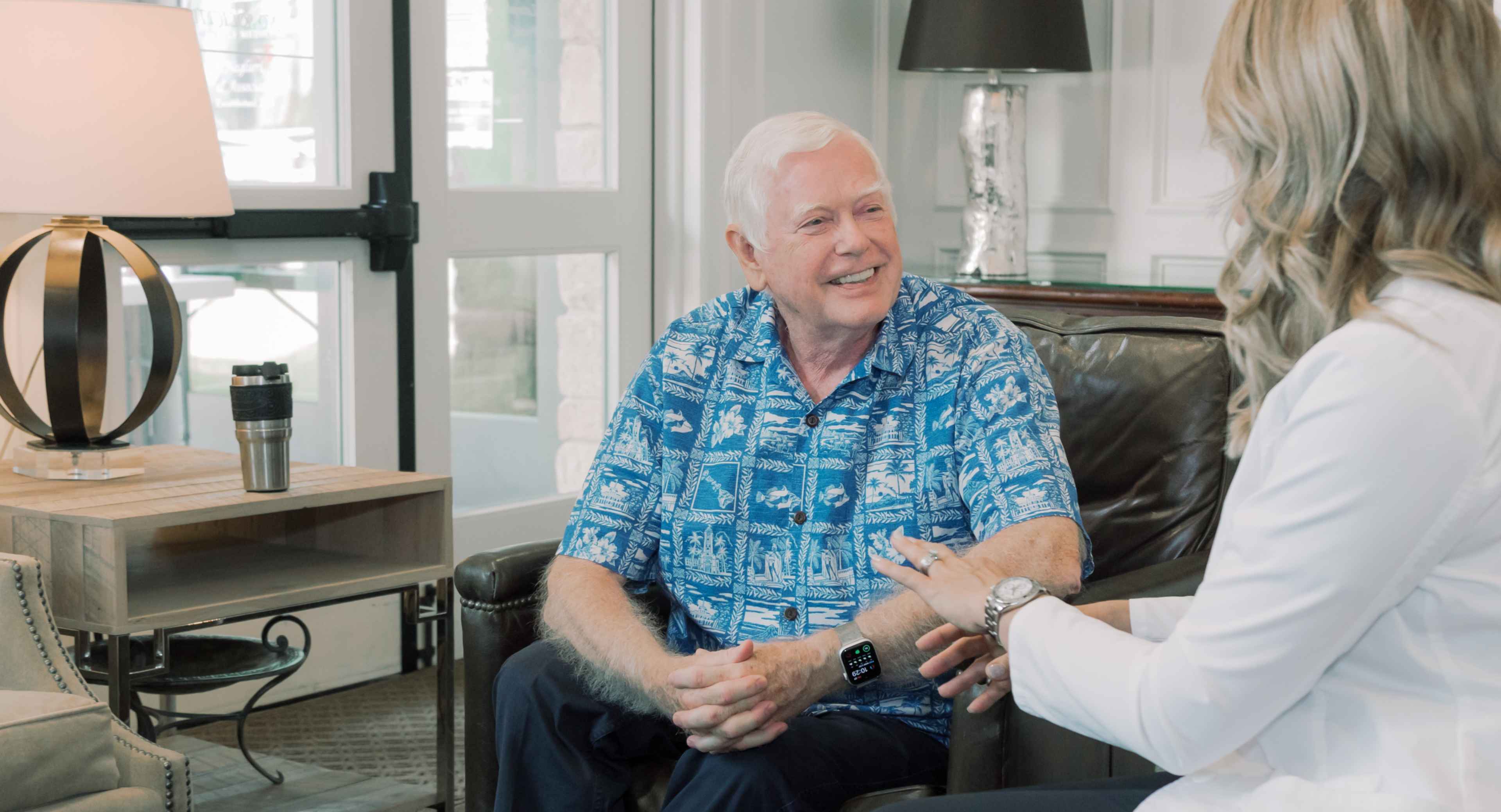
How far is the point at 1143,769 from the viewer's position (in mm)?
1477

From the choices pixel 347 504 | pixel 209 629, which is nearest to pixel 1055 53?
pixel 347 504

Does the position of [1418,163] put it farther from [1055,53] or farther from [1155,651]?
[1055,53]

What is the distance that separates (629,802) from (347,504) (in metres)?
0.75

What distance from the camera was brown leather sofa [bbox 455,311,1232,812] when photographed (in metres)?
1.76

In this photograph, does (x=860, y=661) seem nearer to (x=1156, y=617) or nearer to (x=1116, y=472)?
(x=1156, y=617)

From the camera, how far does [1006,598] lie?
118cm

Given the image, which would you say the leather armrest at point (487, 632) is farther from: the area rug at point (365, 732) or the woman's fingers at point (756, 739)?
the area rug at point (365, 732)

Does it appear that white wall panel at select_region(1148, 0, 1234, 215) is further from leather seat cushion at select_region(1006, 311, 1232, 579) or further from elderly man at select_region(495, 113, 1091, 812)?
elderly man at select_region(495, 113, 1091, 812)

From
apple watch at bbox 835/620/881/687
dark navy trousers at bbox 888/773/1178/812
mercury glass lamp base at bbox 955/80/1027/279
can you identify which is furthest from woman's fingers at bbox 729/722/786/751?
mercury glass lamp base at bbox 955/80/1027/279

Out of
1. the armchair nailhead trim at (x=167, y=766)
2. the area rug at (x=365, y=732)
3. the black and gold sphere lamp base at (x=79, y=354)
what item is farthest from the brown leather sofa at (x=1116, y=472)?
the area rug at (x=365, y=732)

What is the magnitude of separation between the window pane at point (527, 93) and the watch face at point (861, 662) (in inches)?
72.8

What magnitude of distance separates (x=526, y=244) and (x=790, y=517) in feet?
5.44

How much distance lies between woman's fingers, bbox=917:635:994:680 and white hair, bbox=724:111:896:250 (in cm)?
60

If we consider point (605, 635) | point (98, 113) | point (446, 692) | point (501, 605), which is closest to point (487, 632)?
point (501, 605)
